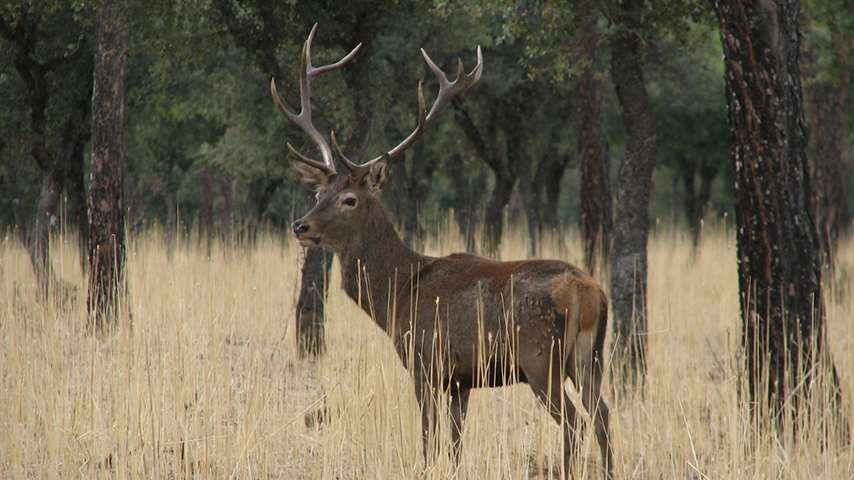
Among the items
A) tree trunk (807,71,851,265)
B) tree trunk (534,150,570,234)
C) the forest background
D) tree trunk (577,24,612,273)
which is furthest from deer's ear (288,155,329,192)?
tree trunk (534,150,570,234)

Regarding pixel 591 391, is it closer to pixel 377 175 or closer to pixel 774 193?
pixel 774 193

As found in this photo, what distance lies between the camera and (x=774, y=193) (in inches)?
203

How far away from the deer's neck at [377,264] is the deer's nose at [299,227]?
35cm

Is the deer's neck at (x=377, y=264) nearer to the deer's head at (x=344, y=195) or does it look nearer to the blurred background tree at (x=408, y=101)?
the deer's head at (x=344, y=195)

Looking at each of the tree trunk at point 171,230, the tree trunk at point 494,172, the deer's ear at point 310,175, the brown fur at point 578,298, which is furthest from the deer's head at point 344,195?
the tree trunk at point 494,172

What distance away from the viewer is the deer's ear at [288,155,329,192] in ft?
19.6

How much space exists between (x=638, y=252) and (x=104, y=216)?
4.99 meters

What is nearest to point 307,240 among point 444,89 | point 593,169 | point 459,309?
point 459,309

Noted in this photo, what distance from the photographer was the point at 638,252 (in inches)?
294

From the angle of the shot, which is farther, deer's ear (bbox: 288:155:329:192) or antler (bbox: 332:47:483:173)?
deer's ear (bbox: 288:155:329:192)

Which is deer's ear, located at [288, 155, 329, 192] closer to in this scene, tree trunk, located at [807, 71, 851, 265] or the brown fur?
the brown fur

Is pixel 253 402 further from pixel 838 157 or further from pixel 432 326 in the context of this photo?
pixel 838 157

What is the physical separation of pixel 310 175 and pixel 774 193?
2870 millimetres

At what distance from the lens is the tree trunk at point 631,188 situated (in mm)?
7398
